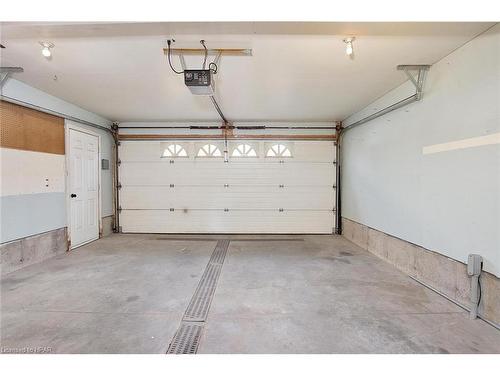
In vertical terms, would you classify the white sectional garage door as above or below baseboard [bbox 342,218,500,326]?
above

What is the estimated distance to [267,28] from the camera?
6.92 feet

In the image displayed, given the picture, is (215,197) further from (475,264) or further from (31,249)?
(475,264)

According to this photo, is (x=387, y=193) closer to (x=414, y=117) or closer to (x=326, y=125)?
(x=414, y=117)

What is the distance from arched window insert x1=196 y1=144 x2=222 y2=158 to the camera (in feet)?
18.8

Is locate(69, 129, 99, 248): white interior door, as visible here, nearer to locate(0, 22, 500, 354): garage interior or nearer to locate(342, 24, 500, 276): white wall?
locate(0, 22, 500, 354): garage interior

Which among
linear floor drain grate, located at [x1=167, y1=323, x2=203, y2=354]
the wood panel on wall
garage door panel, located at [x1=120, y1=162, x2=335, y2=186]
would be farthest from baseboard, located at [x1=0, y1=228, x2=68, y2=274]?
linear floor drain grate, located at [x1=167, y1=323, x2=203, y2=354]

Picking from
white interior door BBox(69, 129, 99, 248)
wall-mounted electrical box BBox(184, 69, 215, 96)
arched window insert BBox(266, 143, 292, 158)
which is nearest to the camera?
wall-mounted electrical box BBox(184, 69, 215, 96)

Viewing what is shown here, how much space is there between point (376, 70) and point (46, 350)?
13.9 ft

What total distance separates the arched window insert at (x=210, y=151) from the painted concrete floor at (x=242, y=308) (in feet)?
8.52

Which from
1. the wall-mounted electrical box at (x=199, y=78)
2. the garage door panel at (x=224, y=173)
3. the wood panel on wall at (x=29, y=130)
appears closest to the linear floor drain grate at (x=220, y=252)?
the garage door panel at (x=224, y=173)

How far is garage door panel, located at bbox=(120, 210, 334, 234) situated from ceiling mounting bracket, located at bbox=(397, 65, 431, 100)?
3332 millimetres

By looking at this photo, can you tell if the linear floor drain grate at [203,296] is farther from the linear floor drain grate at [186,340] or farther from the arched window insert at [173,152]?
the arched window insert at [173,152]

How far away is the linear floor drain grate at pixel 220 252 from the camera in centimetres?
385

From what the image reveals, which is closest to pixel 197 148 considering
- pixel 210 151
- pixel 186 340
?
pixel 210 151
